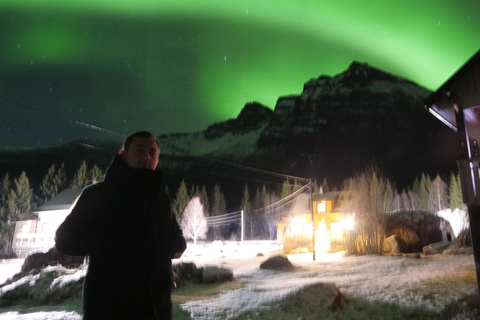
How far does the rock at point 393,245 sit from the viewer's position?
1877 cm

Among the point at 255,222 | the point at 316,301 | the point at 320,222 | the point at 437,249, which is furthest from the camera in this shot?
the point at 255,222

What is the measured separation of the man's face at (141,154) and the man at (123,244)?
70 millimetres

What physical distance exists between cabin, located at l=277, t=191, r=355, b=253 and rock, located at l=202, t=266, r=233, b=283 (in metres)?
9.72

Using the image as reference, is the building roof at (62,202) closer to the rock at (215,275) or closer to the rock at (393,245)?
the rock at (215,275)

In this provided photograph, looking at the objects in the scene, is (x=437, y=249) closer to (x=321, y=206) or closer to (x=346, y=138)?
(x=321, y=206)

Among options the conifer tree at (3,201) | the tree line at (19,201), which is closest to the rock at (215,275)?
the tree line at (19,201)

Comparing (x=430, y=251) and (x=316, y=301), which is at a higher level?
(x=430, y=251)

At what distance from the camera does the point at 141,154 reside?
203 cm

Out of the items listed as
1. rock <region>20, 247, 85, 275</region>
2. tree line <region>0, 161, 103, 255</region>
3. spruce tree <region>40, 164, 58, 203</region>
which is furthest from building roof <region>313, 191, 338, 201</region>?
spruce tree <region>40, 164, 58, 203</region>

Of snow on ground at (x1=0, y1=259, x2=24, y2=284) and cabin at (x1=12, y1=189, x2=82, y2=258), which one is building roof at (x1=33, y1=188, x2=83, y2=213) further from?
snow on ground at (x1=0, y1=259, x2=24, y2=284)

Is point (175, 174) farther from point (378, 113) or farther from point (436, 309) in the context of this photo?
point (436, 309)

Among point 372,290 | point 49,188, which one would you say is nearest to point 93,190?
point 372,290

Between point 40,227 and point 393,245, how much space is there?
91.5 feet

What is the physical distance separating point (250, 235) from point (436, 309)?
58839 mm
